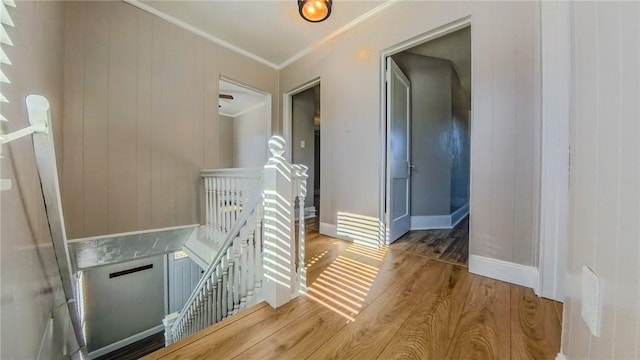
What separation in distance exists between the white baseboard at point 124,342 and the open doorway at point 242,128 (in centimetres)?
315

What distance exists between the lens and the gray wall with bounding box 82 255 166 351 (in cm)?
336

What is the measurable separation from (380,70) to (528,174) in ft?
5.10

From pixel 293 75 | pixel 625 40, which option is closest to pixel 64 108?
pixel 293 75

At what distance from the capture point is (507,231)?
152 cm

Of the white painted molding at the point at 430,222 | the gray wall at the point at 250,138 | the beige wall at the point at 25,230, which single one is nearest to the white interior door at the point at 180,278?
the gray wall at the point at 250,138

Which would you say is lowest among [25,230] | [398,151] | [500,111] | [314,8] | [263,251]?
[263,251]

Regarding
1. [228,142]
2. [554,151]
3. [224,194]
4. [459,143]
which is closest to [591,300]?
[554,151]

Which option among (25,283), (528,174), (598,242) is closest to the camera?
(598,242)

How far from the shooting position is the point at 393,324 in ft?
3.61

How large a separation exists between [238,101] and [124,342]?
4588mm

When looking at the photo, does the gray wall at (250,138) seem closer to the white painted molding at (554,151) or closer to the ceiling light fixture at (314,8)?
the ceiling light fixture at (314,8)

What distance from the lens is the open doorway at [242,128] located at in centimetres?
414

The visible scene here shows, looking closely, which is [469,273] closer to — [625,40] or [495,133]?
[495,133]

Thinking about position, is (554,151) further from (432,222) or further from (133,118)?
(133,118)
